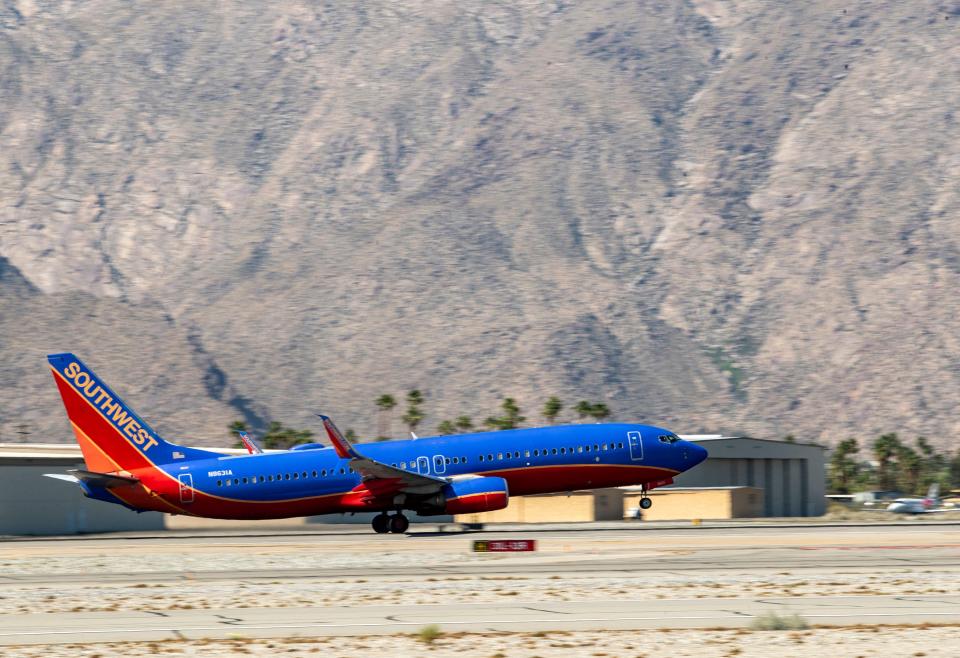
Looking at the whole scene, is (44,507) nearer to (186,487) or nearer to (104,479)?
(104,479)

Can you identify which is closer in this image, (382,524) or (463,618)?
(463,618)

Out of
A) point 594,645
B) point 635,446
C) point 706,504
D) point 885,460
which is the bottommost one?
point 594,645

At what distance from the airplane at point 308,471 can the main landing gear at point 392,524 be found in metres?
0.06

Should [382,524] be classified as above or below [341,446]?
below

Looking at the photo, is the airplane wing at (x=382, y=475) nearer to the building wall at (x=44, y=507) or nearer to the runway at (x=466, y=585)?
the runway at (x=466, y=585)

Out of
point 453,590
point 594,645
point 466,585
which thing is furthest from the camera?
point 466,585

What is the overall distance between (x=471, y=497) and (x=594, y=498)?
2795cm

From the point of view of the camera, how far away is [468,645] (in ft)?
72.6

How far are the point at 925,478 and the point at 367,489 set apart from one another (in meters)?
157

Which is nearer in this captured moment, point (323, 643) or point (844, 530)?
point (323, 643)

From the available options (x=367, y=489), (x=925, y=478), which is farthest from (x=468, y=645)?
(x=925, y=478)

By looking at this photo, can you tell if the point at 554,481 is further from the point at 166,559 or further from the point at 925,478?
the point at 925,478

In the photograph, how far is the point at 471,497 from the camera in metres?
51.3

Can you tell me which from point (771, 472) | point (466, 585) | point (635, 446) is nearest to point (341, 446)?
point (635, 446)
